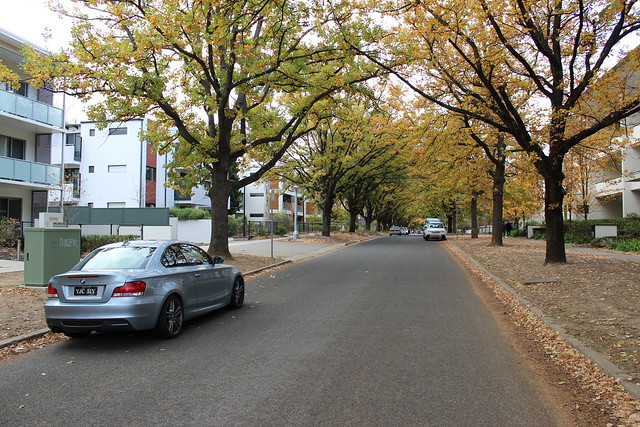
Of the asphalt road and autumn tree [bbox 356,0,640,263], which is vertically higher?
autumn tree [bbox 356,0,640,263]

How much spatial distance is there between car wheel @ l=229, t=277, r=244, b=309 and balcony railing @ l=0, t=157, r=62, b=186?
52.6ft

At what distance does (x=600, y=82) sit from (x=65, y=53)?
14662mm

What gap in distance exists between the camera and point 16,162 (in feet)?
67.5

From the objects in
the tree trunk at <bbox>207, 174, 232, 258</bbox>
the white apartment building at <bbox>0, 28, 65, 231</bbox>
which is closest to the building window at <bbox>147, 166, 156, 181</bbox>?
the white apartment building at <bbox>0, 28, 65, 231</bbox>

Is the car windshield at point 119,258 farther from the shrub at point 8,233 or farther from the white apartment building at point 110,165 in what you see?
the white apartment building at point 110,165

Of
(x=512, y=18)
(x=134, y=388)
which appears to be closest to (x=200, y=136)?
(x=512, y=18)

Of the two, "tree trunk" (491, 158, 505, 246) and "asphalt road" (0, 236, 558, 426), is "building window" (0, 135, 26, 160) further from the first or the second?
"tree trunk" (491, 158, 505, 246)

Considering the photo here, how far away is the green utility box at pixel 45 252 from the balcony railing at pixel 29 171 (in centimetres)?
1194

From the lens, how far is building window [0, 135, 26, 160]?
21.4 meters

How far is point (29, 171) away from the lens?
69.9ft

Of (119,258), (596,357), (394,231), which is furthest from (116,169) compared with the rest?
(596,357)

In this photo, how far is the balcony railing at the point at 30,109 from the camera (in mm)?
19688

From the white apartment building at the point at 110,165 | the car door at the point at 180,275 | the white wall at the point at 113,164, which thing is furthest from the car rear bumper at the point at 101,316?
the white wall at the point at 113,164

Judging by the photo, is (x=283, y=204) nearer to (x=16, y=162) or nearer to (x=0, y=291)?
(x=16, y=162)
